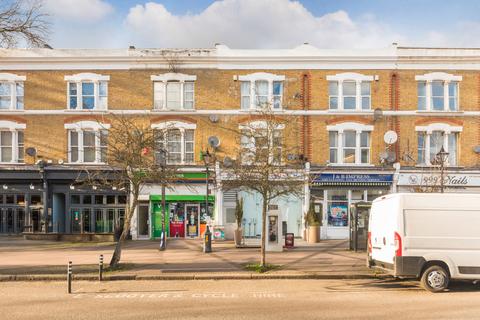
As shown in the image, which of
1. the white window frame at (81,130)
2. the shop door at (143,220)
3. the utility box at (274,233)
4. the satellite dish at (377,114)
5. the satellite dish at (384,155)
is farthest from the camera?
the shop door at (143,220)

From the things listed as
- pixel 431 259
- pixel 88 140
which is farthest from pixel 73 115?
pixel 431 259

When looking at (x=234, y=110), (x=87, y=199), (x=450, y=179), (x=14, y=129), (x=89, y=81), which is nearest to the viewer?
(x=450, y=179)

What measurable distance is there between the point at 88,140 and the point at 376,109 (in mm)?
16924

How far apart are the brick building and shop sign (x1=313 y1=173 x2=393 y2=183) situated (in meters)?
0.06

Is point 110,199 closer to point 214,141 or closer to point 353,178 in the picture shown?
point 214,141

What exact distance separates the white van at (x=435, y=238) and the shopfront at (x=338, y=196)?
1524cm

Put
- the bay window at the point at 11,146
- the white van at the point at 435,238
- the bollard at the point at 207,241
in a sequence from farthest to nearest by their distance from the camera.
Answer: the bay window at the point at 11,146 < the bollard at the point at 207,241 < the white van at the point at 435,238

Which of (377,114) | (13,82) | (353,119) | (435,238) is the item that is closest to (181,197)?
(353,119)

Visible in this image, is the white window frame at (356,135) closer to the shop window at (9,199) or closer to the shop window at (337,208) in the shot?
the shop window at (337,208)

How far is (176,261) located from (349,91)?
51.4 ft

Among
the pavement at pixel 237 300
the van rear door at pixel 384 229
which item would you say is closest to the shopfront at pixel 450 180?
the pavement at pixel 237 300

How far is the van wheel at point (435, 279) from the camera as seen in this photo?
40.4 ft

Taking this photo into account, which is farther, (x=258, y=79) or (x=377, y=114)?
(x=258, y=79)

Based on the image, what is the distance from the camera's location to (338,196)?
1118 inches
